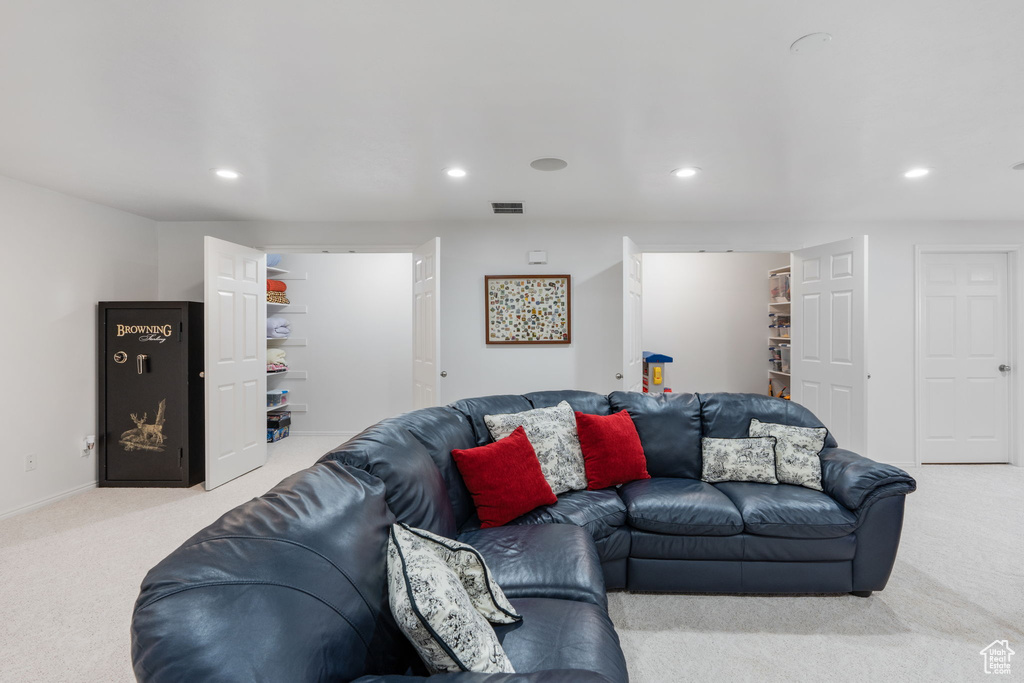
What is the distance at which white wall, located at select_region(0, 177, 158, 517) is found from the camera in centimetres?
336

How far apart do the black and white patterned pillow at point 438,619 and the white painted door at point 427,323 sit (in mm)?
2890

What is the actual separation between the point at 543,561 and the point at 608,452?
1.00 meters

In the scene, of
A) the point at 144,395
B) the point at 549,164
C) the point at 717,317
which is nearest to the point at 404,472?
the point at 549,164

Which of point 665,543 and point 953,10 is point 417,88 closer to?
point 953,10

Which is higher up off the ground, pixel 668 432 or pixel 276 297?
pixel 276 297

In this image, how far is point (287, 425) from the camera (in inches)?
229

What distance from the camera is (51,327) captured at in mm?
3619

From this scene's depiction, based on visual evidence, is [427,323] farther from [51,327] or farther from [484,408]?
[51,327]

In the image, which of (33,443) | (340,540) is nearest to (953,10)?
(340,540)

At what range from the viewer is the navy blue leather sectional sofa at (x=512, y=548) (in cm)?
87

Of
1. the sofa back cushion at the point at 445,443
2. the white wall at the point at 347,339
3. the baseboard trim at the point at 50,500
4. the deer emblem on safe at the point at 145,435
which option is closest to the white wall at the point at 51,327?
the baseboard trim at the point at 50,500

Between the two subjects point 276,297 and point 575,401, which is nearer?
point 575,401

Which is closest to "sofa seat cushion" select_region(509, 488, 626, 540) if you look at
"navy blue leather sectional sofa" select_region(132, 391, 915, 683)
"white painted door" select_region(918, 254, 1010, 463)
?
"navy blue leather sectional sofa" select_region(132, 391, 915, 683)

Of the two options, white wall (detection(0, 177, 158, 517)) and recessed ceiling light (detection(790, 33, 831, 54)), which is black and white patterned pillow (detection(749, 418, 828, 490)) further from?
white wall (detection(0, 177, 158, 517))
